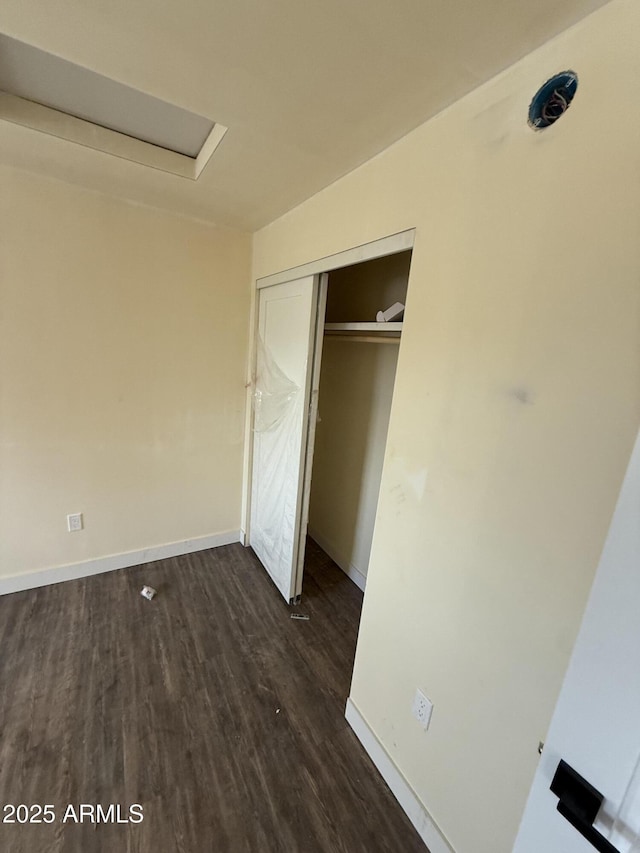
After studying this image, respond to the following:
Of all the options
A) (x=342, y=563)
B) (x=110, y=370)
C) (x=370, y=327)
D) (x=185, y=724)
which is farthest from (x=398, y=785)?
(x=110, y=370)

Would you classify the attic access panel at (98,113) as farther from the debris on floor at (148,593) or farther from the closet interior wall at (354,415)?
the debris on floor at (148,593)

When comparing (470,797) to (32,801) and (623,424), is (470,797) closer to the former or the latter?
(623,424)

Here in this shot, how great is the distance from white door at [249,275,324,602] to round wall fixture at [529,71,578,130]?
3.61 feet

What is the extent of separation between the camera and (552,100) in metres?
0.82

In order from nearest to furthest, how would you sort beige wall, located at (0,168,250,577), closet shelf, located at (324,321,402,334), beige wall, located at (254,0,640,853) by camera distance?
beige wall, located at (254,0,640,853), closet shelf, located at (324,321,402,334), beige wall, located at (0,168,250,577)

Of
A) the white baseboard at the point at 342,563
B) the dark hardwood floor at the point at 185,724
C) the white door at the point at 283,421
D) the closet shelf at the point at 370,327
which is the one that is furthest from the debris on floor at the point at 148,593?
the closet shelf at the point at 370,327

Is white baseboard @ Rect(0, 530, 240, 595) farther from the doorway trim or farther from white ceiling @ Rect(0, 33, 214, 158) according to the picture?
white ceiling @ Rect(0, 33, 214, 158)

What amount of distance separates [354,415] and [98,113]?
194cm

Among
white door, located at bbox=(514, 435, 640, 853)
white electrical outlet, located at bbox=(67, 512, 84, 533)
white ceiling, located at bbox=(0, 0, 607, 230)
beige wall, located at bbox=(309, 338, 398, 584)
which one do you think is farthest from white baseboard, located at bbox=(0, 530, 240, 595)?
white door, located at bbox=(514, 435, 640, 853)

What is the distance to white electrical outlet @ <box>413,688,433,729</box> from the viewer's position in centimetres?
120

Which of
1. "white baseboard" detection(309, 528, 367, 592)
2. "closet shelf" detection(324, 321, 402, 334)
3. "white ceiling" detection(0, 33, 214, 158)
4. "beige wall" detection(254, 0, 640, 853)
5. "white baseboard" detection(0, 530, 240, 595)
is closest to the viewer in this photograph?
"beige wall" detection(254, 0, 640, 853)

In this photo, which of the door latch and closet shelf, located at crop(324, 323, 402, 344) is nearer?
the door latch

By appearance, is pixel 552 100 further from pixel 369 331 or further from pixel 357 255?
pixel 369 331

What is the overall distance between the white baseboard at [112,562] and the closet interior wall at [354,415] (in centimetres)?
86
